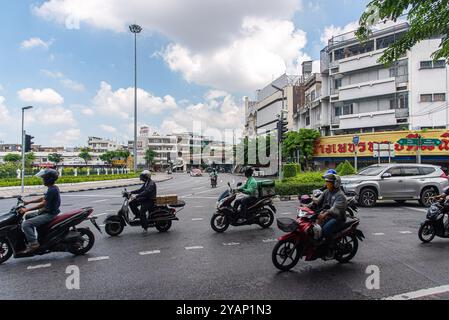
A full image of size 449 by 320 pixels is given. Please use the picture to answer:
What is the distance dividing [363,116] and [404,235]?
89.2ft

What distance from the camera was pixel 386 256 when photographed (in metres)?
5.75

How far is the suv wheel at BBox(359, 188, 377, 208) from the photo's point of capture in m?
12.2

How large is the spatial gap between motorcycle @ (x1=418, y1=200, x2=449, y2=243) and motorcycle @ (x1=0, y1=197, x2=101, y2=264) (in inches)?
285

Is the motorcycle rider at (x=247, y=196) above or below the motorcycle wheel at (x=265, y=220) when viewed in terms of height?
above

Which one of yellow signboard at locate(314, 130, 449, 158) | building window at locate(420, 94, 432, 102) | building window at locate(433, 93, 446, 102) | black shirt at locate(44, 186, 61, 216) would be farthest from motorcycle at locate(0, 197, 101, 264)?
building window at locate(433, 93, 446, 102)

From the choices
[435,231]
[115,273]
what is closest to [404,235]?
[435,231]

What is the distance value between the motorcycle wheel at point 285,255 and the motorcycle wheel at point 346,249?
88cm

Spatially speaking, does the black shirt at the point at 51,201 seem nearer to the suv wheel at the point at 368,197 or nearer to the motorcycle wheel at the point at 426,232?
the motorcycle wheel at the point at 426,232

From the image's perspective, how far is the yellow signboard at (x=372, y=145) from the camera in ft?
87.0

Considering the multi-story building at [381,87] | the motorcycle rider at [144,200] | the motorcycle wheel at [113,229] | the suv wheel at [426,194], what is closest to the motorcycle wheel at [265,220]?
the motorcycle rider at [144,200]

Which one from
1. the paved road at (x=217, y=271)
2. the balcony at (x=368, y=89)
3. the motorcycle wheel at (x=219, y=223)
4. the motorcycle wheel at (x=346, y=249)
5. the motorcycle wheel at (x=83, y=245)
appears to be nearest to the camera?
the paved road at (x=217, y=271)

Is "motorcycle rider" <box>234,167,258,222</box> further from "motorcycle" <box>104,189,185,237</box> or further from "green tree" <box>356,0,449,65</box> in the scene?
"green tree" <box>356,0,449,65</box>
